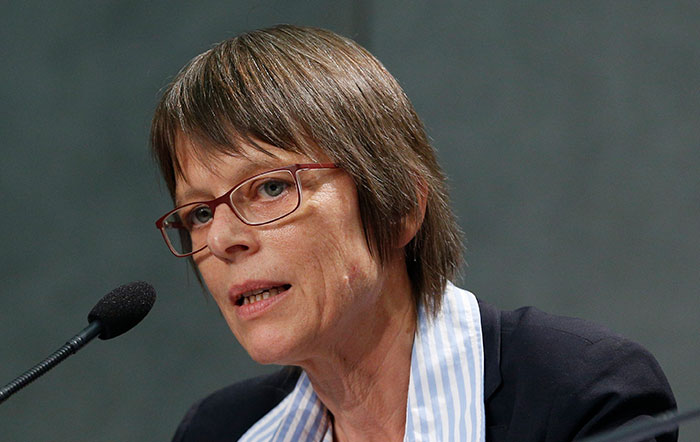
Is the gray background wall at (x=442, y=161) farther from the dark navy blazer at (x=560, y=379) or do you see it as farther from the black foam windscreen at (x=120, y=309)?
the black foam windscreen at (x=120, y=309)

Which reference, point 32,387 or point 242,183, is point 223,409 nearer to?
point 242,183

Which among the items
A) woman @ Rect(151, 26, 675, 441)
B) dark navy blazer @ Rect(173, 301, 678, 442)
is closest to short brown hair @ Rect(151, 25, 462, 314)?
woman @ Rect(151, 26, 675, 441)

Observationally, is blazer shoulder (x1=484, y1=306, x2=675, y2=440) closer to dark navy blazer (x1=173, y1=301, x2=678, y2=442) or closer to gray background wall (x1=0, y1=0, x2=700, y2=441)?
dark navy blazer (x1=173, y1=301, x2=678, y2=442)

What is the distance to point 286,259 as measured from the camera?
122cm

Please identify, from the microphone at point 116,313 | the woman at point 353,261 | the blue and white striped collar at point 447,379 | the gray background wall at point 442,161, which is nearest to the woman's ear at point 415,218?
the woman at point 353,261

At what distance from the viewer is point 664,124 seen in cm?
200

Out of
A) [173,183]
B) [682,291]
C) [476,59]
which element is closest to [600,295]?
[682,291]

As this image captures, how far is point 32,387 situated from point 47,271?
299 millimetres

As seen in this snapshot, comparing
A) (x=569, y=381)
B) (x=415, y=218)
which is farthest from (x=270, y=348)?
(x=569, y=381)

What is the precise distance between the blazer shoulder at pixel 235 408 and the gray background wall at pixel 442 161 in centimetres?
62

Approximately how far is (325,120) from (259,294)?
0.86 ft

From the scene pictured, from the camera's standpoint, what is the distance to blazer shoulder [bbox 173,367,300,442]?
1645 mm

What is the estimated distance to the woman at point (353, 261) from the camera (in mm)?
1234

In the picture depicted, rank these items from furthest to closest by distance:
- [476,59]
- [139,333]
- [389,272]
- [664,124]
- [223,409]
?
[139,333], [476,59], [664,124], [223,409], [389,272]
